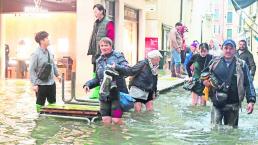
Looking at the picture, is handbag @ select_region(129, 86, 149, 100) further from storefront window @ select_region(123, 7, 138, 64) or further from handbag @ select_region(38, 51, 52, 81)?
storefront window @ select_region(123, 7, 138, 64)

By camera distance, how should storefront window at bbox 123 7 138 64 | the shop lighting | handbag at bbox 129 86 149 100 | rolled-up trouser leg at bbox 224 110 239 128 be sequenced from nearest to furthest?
rolled-up trouser leg at bbox 224 110 239 128
handbag at bbox 129 86 149 100
the shop lighting
storefront window at bbox 123 7 138 64

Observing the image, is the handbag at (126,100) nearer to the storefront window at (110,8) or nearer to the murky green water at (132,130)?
the murky green water at (132,130)

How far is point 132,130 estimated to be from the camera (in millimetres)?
9492

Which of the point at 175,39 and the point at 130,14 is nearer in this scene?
the point at 175,39

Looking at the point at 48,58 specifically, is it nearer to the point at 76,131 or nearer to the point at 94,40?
the point at 94,40

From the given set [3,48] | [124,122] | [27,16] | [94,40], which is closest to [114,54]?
[124,122]

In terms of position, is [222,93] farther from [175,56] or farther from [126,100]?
[175,56]

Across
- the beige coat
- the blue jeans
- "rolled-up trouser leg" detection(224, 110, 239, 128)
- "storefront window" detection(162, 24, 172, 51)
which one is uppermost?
"storefront window" detection(162, 24, 172, 51)

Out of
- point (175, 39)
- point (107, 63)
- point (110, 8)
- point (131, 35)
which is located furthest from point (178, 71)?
point (107, 63)

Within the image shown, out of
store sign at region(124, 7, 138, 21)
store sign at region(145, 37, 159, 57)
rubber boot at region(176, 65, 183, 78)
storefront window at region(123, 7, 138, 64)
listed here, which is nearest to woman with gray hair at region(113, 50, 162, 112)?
rubber boot at region(176, 65, 183, 78)

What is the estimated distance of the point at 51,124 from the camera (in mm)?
9922

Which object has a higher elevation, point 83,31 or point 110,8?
point 110,8

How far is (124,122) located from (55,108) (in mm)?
1395

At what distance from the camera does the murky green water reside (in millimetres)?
8422
